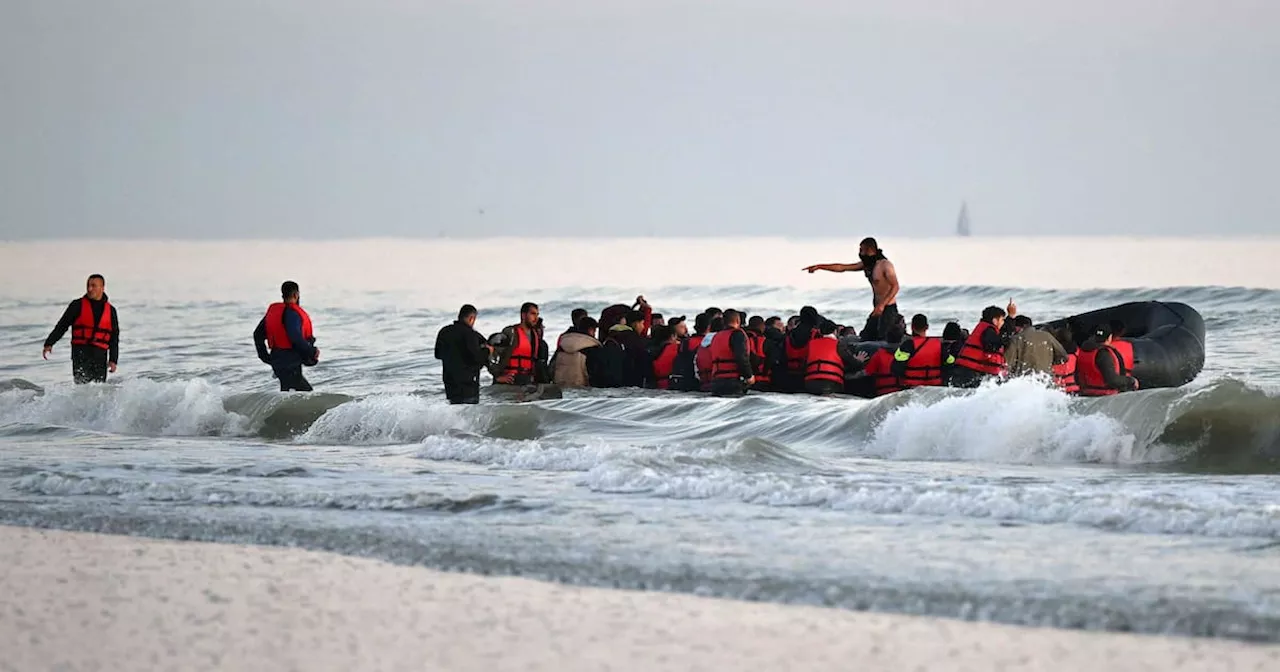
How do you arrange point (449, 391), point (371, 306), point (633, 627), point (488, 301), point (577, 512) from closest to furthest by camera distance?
point (633, 627) → point (577, 512) → point (449, 391) → point (371, 306) → point (488, 301)

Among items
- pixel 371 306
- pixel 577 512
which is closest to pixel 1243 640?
pixel 577 512

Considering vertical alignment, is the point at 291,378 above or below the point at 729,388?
above

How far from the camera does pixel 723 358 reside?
14.7 metres

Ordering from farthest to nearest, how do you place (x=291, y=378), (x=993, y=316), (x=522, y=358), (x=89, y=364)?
(x=89, y=364)
(x=522, y=358)
(x=291, y=378)
(x=993, y=316)

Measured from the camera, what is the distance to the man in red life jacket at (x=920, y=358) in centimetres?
1424

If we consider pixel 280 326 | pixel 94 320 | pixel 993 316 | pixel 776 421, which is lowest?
pixel 776 421

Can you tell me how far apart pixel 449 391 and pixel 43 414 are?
4.35 metres

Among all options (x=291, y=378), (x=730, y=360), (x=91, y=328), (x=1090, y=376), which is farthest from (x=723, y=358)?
(x=91, y=328)

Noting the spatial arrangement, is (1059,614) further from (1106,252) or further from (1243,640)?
(1106,252)

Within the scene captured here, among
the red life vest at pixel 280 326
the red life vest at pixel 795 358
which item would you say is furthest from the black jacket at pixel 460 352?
the red life vest at pixel 795 358

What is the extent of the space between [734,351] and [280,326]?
3937 millimetres

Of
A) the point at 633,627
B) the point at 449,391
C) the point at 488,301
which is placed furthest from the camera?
the point at 488,301

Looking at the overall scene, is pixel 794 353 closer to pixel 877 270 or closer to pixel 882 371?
pixel 882 371

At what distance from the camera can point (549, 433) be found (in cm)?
1262
